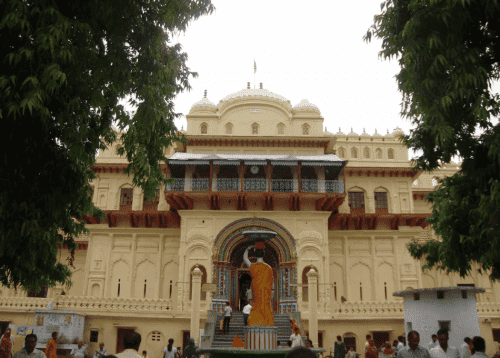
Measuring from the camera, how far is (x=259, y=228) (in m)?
20.8

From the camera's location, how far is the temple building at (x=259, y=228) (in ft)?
63.1

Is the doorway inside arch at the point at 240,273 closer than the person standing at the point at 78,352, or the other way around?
the person standing at the point at 78,352

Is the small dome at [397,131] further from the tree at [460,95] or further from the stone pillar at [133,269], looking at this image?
the tree at [460,95]

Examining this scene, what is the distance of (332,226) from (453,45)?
54.0ft

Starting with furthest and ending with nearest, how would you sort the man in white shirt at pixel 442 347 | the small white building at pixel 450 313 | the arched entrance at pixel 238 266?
the arched entrance at pixel 238 266, the small white building at pixel 450 313, the man in white shirt at pixel 442 347

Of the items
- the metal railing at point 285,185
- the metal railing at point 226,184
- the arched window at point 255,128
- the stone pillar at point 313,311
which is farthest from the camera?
the arched window at point 255,128

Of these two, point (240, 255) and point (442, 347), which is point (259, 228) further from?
point (442, 347)

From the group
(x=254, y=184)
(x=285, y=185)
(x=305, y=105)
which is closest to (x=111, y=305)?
(x=254, y=184)

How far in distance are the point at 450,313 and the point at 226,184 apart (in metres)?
11.5

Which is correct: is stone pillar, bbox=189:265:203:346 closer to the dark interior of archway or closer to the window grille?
the dark interior of archway

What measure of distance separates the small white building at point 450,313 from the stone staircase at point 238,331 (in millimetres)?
5150

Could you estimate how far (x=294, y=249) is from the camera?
20484mm

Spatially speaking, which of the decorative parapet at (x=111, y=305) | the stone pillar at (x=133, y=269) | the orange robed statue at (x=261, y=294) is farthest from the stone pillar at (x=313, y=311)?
the stone pillar at (x=133, y=269)

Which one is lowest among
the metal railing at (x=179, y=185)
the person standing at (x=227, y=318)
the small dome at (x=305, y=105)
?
the person standing at (x=227, y=318)
